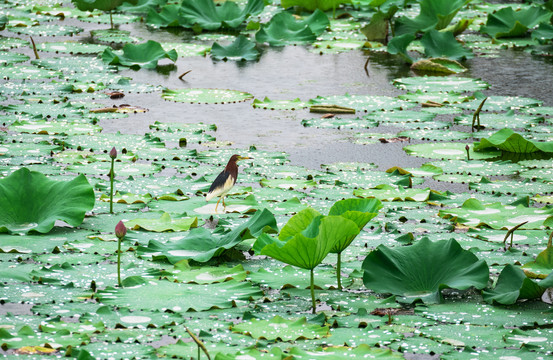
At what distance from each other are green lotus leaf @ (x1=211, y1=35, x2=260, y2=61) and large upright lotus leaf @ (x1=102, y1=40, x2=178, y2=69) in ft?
1.64

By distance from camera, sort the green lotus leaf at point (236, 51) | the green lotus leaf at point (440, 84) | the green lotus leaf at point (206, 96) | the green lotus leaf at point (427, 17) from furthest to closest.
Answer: the green lotus leaf at point (427, 17), the green lotus leaf at point (236, 51), the green lotus leaf at point (440, 84), the green lotus leaf at point (206, 96)

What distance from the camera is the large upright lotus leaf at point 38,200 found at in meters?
4.28

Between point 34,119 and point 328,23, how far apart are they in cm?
457

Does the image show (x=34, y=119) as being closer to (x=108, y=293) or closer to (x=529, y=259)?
(x=108, y=293)

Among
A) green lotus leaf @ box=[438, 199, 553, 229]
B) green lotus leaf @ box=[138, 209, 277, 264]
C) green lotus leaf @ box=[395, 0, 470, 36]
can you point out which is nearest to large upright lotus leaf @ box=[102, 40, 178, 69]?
green lotus leaf @ box=[395, 0, 470, 36]

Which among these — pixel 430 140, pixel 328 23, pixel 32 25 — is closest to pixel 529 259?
pixel 430 140

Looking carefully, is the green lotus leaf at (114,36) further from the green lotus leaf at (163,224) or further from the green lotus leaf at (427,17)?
the green lotus leaf at (163,224)

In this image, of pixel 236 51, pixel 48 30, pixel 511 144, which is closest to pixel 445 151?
pixel 511 144

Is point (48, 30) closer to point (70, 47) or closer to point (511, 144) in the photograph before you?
point (70, 47)

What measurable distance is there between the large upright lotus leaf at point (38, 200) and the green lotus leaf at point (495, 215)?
5.66 feet

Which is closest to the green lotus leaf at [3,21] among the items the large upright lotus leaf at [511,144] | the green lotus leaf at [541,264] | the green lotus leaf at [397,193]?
the large upright lotus leaf at [511,144]

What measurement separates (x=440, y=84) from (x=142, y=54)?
8.79 ft

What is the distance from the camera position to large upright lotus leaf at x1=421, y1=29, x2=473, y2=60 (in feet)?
29.1

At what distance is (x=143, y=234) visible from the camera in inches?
167
